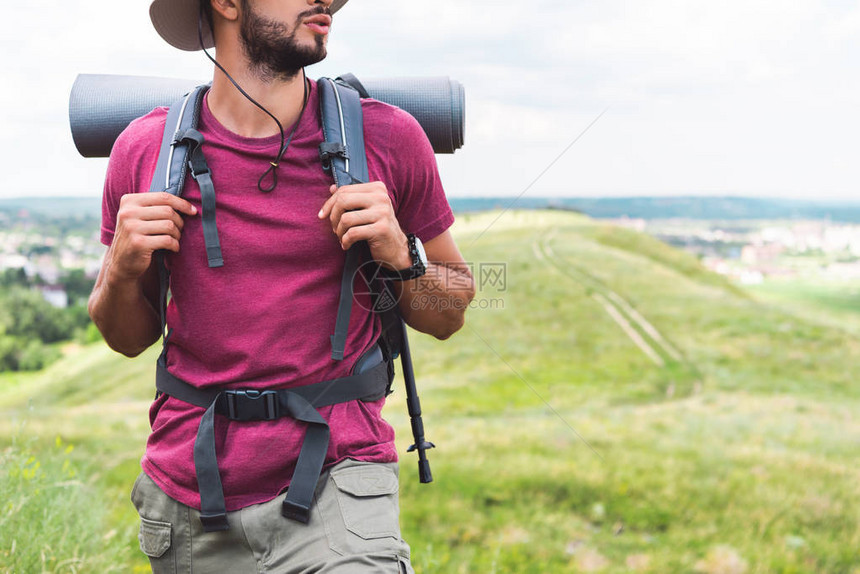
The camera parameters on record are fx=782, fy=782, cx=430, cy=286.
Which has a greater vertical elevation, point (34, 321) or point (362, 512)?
point (362, 512)

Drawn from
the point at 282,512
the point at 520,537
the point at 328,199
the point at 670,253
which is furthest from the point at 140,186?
the point at 670,253

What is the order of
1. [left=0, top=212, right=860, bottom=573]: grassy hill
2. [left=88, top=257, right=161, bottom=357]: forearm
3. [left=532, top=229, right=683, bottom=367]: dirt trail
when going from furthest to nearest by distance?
[left=532, top=229, right=683, bottom=367]: dirt trail
[left=0, top=212, right=860, bottom=573]: grassy hill
[left=88, top=257, right=161, bottom=357]: forearm

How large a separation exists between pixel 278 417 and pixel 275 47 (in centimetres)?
132

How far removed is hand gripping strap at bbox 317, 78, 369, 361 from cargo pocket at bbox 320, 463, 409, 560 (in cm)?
40

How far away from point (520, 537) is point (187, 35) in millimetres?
6711

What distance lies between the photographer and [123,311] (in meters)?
2.94

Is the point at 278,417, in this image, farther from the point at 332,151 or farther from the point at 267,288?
the point at 332,151

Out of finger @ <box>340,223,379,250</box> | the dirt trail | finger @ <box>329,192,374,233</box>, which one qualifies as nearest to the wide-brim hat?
finger @ <box>329,192,374,233</box>

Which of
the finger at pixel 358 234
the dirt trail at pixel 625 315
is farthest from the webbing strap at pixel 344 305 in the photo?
the dirt trail at pixel 625 315

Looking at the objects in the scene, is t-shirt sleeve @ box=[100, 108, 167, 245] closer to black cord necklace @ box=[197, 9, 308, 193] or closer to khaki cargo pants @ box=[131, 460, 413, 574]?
black cord necklace @ box=[197, 9, 308, 193]

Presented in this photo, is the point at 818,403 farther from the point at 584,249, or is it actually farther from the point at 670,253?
the point at 670,253

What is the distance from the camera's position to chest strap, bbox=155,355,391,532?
2564 mm

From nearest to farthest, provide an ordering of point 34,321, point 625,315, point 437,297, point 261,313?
1. point 261,313
2. point 437,297
3. point 625,315
4. point 34,321

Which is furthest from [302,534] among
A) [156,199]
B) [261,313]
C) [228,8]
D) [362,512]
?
[228,8]
